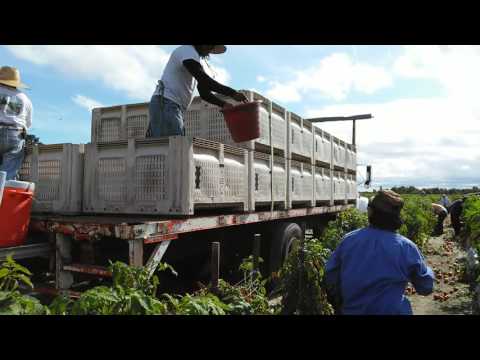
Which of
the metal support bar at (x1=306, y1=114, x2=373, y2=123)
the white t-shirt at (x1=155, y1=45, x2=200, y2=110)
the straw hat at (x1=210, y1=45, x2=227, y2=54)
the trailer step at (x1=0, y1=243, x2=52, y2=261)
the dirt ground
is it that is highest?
the metal support bar at (x1=306, y1=114, x2=373, y2=123)

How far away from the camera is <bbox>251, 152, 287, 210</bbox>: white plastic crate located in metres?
5.24

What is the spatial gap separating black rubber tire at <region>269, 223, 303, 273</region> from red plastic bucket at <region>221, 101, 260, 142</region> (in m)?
1.98

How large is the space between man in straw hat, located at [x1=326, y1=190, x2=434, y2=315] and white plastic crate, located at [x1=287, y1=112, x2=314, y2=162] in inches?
152

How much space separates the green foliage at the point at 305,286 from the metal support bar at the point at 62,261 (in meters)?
1.93

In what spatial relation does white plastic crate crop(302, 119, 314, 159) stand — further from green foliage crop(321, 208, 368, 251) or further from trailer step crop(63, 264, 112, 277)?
trailer step crop(63, 264, 112, 277)

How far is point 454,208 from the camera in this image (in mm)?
15023

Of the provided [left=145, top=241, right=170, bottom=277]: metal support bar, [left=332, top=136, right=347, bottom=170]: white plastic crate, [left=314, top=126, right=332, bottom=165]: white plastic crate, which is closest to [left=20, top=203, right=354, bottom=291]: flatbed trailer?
[left=145, top=241, right=170, bottom=277]: metal support bar

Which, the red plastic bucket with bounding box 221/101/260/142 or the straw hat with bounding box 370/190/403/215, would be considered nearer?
the straw hat with bounding box 370/190/403/215

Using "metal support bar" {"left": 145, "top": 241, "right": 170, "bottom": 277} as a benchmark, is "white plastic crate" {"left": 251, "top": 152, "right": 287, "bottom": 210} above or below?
above

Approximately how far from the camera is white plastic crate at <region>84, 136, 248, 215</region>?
3.77m

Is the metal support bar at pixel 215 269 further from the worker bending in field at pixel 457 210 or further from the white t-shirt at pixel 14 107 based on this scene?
the worker bending in field at pixel 457 210

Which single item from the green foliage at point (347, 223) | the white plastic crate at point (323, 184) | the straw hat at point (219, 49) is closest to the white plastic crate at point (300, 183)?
the white plastic crate at point (323, 184)

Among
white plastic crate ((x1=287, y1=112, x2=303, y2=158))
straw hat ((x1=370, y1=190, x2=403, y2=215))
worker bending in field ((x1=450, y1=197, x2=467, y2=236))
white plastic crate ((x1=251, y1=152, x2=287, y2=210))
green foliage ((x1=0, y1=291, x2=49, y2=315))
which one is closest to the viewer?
green foliage ((x1=0, y1=291, x2=49, y2=315))

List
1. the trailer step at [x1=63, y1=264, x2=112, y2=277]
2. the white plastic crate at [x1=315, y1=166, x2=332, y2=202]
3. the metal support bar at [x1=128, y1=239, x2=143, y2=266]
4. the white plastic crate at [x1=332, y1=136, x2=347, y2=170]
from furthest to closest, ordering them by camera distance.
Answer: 1. the white plastic crate at [x1=332, y1=136, x2=347, y2=170]
2. the white plastic crate at [x1=315, y1=166, x2=332, y2=202]
3. the trailer step at [x1=63, y1=264, x2=112, y2=277]
4. the metal support bar at [x1=128, y1=239, x2=143, y2=266]
